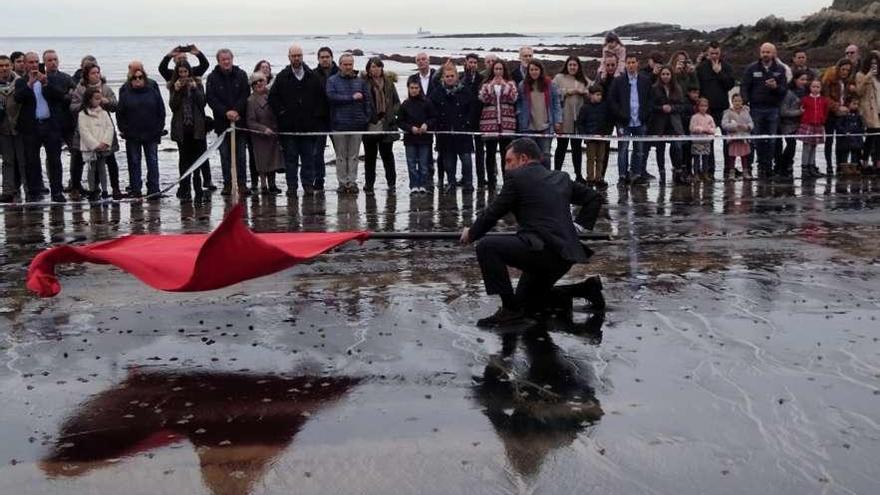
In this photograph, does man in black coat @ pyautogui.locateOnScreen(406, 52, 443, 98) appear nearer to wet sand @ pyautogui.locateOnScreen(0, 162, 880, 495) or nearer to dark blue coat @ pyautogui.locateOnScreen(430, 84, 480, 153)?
dark blue coat @ pyautogui.locateOnScreen(430, 84, 480, 153)

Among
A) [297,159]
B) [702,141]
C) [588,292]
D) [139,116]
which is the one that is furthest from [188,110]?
[588,292]

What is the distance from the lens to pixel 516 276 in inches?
450

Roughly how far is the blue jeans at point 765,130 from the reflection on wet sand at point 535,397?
11.2 m

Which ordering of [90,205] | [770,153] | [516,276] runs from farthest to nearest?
[770,153]
[90,205]
[516,276]

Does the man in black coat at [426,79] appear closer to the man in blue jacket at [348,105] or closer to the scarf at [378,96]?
the scarf at [378,96]

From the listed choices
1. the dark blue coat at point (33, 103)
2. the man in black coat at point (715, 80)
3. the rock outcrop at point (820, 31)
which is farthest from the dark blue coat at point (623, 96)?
the rock outcrop at point (820, 31)

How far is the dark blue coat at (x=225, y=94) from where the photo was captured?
17.4 meters

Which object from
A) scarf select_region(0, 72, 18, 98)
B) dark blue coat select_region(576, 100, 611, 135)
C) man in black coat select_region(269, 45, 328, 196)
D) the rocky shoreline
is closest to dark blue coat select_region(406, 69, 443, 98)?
man in black coat select_region(269, 45, 328, 196)

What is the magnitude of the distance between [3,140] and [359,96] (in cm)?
510

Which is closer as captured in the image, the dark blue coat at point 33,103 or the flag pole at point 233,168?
the flag pole at point 233,168

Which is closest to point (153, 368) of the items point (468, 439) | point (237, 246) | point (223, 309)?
point (237, 246)

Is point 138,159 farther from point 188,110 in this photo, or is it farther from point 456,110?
point 456,110

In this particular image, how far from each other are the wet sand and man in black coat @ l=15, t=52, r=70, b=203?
4466mm

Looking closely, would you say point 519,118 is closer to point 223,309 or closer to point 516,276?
point 516,276
